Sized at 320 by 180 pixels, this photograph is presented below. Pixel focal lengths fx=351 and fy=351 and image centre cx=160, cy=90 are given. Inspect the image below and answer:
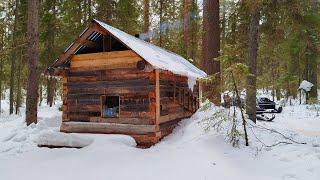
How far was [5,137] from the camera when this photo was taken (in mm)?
13391

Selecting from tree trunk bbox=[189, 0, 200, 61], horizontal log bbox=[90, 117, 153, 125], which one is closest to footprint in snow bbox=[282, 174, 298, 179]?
horizontal log bbox=[90, 117, 153, 125]

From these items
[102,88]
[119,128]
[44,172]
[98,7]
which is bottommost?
[44,172]

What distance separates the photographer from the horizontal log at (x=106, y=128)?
11922 mm

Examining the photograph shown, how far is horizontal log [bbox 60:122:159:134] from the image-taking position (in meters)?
11.9

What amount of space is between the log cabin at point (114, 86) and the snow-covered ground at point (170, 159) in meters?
0.70

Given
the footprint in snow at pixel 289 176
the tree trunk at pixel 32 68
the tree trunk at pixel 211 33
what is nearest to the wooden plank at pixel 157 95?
the footprint in snow at pixel 289 176

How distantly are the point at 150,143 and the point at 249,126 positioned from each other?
3.82 m

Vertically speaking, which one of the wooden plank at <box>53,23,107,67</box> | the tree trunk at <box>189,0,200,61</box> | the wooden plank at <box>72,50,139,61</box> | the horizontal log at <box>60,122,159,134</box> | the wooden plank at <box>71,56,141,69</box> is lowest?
the horizontal log at <box>60,122,159,134</box>

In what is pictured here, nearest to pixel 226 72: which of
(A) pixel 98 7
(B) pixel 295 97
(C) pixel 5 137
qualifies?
(C) pixel 5 137

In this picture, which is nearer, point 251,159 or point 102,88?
point 251,159

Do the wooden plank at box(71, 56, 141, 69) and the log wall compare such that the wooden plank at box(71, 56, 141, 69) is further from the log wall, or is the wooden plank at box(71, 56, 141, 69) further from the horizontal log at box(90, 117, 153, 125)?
A: the horizontal log at box(90, 117, 153, 125)

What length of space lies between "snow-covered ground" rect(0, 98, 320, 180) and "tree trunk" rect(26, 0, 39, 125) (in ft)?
5.67

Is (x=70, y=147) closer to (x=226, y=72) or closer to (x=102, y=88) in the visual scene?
(x=102, y=88)

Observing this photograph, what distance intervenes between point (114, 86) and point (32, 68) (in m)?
4.17
